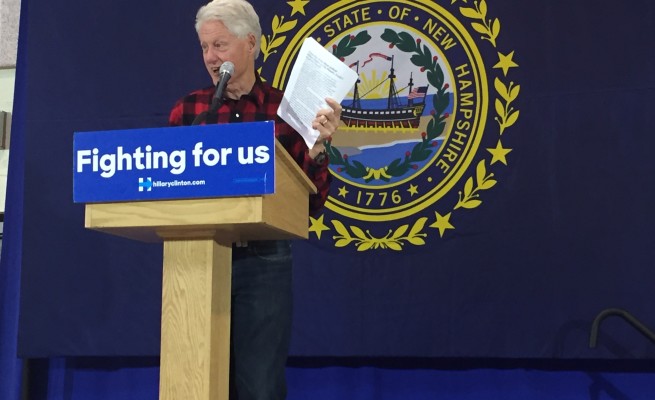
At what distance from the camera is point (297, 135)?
4.80 feet

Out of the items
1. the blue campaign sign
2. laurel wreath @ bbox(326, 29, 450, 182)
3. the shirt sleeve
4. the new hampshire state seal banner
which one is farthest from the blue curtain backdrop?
the blue campaign sign

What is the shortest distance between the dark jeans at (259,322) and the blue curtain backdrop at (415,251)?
1.02m

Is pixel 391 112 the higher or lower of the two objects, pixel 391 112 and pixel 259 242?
the higher

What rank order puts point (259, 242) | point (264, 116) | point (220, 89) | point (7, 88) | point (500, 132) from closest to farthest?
point (220, 89) → point (259, 242) → point (264, 116) → point (500, 132) → point (7, 88)

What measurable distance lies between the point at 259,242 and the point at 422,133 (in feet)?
3.85

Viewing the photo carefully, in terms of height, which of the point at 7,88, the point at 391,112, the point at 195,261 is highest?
the point at 7,88

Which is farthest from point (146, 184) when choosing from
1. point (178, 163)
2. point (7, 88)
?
point (7, 88)

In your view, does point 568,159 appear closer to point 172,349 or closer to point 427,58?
point 427,58

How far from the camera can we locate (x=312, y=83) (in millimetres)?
1281

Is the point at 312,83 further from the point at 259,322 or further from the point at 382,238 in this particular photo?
the point at 382,238

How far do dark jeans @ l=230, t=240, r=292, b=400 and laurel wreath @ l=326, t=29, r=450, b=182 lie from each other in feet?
3.47

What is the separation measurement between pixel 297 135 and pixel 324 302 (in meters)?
1.03

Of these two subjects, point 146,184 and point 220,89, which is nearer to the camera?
point 146,184

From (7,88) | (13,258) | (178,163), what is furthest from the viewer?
(7,88)
